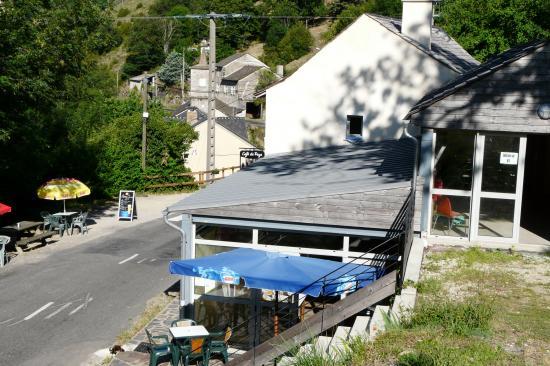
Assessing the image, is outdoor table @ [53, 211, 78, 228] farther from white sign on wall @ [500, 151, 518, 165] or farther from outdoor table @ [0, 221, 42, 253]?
white sign on wall @ [500, 151, 518, 165]

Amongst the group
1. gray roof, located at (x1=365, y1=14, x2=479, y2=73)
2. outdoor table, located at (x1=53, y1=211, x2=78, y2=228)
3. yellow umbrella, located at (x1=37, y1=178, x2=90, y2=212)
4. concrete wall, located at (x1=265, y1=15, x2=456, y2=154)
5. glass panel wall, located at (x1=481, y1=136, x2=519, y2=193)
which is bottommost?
outdoor table, located at (x1=53, y1=211, x2=78, y2=228)

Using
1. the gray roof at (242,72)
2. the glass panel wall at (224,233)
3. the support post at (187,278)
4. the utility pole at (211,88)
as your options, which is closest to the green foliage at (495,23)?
the utility pole at (211,88)

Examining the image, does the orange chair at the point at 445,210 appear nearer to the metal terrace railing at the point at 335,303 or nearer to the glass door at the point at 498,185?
the glass door at the point at 498,185

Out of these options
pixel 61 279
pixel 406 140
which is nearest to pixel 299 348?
pixel 61 279

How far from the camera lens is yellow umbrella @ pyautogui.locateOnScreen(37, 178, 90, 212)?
23500 millimetres

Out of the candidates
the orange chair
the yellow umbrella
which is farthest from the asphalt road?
the orange chair

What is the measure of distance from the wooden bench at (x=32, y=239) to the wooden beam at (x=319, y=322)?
14.1 meters

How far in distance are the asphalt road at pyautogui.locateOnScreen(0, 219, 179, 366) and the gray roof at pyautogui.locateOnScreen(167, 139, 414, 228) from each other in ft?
11.1

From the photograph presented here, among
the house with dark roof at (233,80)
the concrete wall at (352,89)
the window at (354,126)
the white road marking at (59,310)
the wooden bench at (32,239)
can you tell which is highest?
the house with dark roof at (233,80)

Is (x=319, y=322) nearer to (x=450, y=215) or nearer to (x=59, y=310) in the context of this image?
(x=450, y=215)

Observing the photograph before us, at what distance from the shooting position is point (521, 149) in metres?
11.9

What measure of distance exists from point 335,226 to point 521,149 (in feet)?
11.6

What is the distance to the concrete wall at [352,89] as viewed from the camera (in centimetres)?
2197

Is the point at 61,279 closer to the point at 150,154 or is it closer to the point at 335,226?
the point at 335,226
